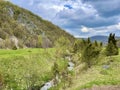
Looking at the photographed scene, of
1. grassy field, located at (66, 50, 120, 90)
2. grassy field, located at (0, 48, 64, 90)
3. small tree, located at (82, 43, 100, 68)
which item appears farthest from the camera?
small tree, located at (82, 43, 100, 68)

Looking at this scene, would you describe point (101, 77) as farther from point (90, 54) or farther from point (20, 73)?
point (20, 73)

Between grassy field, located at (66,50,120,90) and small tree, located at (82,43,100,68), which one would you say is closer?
grassy field, located at (66,50,120,90)

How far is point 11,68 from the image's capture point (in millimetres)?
69688

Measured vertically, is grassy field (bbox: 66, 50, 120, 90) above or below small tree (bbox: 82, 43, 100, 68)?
below

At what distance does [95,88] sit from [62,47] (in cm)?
8417

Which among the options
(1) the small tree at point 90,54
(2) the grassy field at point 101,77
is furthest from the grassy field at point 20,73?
(2) the grassy field at point 101,77

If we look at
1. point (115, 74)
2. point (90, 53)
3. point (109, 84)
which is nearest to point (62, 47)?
point (90, 53)

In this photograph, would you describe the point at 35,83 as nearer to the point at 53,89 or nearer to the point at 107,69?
the point at 53,89

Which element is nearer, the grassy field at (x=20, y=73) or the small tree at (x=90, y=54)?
the grassy field at (x=20, y=73)

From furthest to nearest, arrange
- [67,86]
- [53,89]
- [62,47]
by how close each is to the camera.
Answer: [62,47] < [53,89] < [67,86]

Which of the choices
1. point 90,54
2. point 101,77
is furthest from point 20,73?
point 101,77

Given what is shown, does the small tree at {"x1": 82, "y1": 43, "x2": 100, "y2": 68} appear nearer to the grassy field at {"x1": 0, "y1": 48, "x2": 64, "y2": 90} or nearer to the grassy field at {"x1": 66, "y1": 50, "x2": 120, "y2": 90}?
the grassy field at {"x1": 66, "y1": 50, "x2": 120, "y2": 90}

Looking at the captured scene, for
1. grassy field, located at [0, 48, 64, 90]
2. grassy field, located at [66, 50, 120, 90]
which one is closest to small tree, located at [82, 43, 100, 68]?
grassy field, located at [66, 50, 120, 90]

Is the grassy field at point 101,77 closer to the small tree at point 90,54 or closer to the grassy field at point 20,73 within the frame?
the small tree at point 90,54
